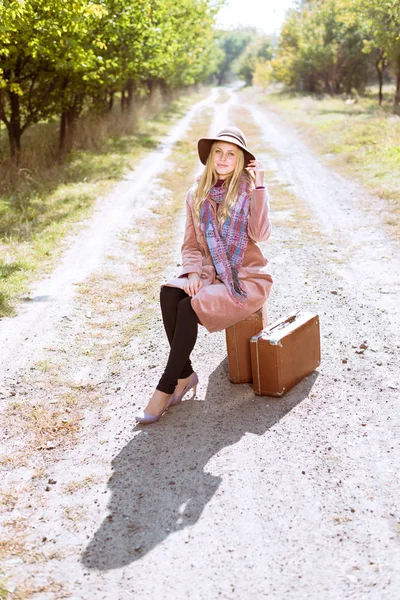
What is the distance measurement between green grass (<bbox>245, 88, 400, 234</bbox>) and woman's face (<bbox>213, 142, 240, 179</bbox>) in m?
5.14

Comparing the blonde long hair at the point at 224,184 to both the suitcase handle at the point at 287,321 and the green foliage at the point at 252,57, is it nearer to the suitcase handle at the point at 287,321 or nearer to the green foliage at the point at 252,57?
the suitcase handle at the point at 287,321

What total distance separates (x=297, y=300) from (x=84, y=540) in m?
3.58

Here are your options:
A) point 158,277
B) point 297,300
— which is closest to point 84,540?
point 297,300

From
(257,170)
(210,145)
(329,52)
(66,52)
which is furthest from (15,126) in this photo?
(329,52)

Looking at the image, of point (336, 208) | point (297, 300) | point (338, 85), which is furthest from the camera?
point (338, 85)

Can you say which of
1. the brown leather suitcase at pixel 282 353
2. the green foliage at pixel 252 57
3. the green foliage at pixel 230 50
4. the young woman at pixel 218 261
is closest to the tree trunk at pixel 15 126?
the young woman at pixel 218 261

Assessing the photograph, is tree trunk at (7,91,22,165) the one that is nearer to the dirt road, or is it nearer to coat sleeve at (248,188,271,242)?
the dirt road

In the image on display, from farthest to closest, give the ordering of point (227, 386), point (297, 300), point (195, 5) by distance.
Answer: point (195, 5) → point (297, 300) → point (227, 386)

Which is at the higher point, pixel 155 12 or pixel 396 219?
pixel 155 12

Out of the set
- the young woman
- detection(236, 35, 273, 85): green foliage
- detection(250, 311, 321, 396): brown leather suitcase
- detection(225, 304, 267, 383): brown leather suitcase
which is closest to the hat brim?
the young woman

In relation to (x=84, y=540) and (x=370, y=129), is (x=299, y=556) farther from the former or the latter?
(x=370, y=129)

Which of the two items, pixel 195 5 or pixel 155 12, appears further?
pixel 195 5

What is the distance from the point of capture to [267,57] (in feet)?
295

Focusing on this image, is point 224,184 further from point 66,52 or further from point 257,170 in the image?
point 66,52
